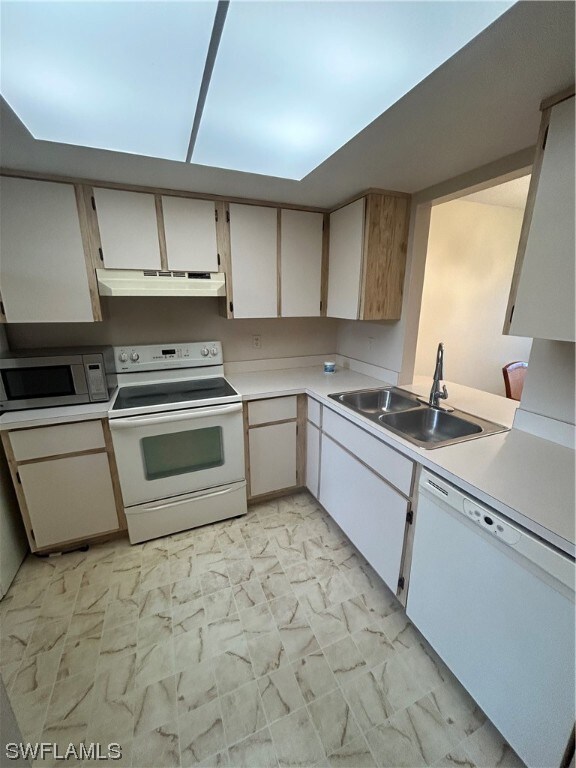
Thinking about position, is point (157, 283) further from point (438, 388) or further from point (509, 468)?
point (509, 468)

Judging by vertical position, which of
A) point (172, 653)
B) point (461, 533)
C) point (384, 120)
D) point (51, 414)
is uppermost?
point (384, 120)

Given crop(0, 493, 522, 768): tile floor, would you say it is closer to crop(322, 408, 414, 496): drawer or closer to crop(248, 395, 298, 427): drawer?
crop(322, 408, 414, 496): drawer

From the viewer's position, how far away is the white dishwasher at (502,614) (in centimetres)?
89

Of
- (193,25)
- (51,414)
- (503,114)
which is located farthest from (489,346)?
(51,414)

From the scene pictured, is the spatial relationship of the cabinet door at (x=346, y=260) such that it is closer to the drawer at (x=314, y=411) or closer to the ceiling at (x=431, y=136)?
the ceiling at (x=431, y=136)

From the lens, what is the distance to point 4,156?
4.83 feet

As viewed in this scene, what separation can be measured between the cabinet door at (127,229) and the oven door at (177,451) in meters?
0.96

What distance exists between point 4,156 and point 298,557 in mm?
2589

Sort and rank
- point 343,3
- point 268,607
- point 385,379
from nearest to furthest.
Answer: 1. point 343,3
2. point 268,607
3. point 385,379

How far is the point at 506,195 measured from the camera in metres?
2.53

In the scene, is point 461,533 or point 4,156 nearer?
point 461,533

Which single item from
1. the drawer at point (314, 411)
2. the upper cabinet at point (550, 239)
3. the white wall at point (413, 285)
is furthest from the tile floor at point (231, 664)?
the upper cabinet at point (550, 239)

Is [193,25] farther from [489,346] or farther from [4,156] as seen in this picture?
[489,346]

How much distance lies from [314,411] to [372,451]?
66cm
